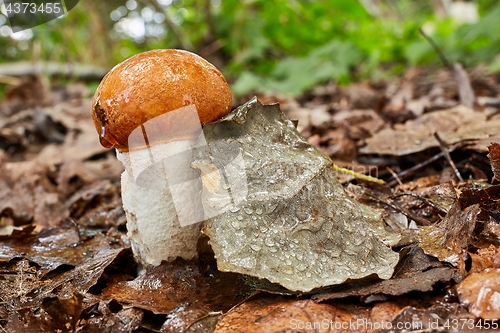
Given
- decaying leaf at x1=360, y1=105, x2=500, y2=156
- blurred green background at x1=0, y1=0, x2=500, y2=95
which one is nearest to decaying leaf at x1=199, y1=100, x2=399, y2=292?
decaying leaf at x1=360, y1=105, x2=500, y2=156

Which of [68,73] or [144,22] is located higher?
[144,22]

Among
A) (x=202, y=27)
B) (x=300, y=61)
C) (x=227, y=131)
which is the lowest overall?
(x=227, y=131)

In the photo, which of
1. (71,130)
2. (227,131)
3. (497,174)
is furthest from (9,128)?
(497,174)

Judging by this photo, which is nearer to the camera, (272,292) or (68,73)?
(272,292)

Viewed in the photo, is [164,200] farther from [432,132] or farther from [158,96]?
[432,132]

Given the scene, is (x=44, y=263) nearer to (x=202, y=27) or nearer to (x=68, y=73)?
(x=68, y=73)

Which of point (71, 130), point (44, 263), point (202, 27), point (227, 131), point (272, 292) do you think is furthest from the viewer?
point (202, 27)

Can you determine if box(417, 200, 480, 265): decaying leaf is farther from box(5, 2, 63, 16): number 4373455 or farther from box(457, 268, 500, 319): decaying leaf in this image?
box(5, 2, 63, 16): number 4373455
